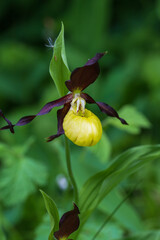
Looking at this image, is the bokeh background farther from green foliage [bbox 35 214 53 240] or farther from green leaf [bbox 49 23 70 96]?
green leaf [bbox 49 23 70 96]

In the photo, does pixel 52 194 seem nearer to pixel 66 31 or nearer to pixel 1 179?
pixel 1 179

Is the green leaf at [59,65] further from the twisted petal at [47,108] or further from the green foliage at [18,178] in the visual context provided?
the green foliage at [18,178]

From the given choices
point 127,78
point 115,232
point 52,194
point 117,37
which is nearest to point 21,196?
point 115,232

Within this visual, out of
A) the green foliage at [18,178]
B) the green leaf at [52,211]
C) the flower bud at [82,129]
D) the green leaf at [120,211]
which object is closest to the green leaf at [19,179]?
the green foliage at [18,178]

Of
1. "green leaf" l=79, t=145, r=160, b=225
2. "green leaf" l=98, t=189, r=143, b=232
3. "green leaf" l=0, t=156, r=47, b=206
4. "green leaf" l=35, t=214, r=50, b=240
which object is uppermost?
"green leaf" l=79, t=145, r=160, b=225

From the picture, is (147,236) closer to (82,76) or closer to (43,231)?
(43,231)

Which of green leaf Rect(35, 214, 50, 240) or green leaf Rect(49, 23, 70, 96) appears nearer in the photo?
green leaf Rect(49, 23, 70, 96)

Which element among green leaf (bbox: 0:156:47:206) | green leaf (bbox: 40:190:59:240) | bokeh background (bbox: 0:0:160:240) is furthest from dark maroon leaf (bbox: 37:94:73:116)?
green leaf (bbox: 0:156:47:206)

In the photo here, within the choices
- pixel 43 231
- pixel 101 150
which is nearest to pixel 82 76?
pixel 101 150

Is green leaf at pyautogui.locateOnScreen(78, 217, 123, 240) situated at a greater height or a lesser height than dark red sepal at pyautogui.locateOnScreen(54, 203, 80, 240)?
lesser
